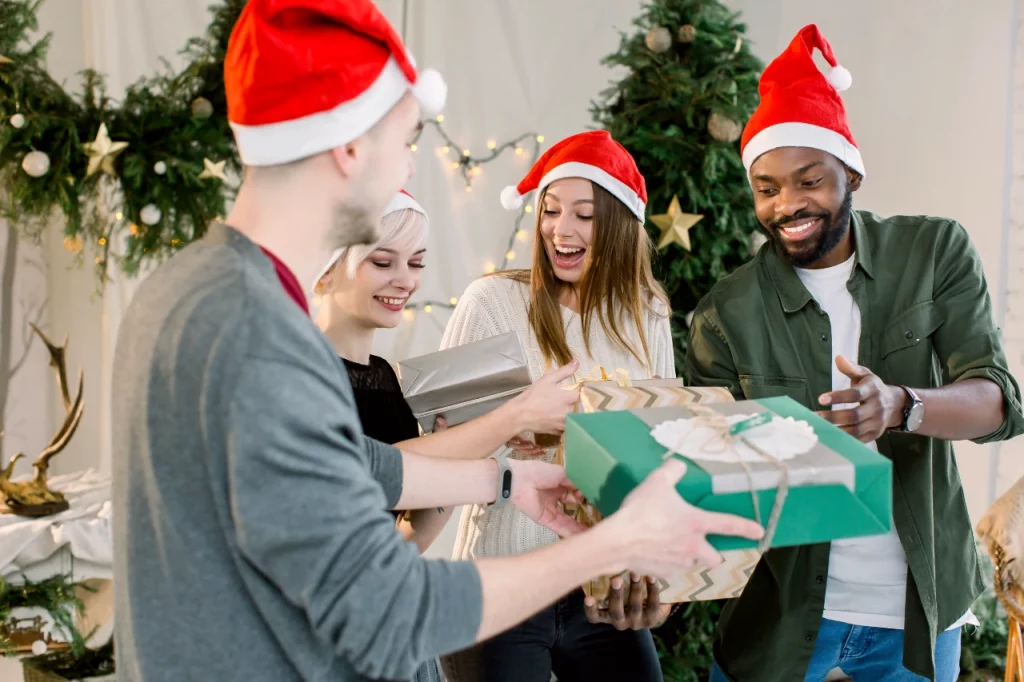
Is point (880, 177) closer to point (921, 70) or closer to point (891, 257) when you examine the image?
point (921, 70)

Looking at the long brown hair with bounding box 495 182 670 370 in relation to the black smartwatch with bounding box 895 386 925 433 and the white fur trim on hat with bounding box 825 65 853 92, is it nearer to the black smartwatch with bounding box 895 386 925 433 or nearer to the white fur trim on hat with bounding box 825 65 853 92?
the white fur trim on hat with bounding box 825 65 853 92

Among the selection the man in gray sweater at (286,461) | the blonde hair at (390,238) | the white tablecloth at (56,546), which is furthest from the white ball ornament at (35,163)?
the man in gray sweater at (286,461)

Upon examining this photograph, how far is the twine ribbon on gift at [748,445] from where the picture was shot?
4.12 ft

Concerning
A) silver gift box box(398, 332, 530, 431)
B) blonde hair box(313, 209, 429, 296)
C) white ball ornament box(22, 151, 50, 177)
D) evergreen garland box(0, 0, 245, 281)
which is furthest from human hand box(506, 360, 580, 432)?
white ball ornament box(22, 151, 50, 177)

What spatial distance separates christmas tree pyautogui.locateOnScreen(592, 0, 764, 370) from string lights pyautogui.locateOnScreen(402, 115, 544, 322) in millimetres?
1106

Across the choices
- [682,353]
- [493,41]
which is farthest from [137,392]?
[493,41]

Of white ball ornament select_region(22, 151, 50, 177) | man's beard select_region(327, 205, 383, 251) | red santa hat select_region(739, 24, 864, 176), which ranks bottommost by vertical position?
man's beard select_region(327, 205, 383, 251)

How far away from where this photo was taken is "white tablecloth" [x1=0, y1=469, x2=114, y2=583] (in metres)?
2.87

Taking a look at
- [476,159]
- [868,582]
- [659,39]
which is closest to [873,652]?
[868,582]

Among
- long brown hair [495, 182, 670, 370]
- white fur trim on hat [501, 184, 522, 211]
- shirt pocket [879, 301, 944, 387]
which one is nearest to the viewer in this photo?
shirt pocket [879, 301, 944, 387]

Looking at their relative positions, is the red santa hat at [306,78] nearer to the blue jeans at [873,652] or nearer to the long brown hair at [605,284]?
the long brown hair at [605,284]

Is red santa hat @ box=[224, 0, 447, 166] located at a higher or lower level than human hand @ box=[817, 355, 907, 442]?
higher

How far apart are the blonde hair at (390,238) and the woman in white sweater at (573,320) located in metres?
0.23

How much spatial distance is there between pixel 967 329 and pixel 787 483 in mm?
1006
